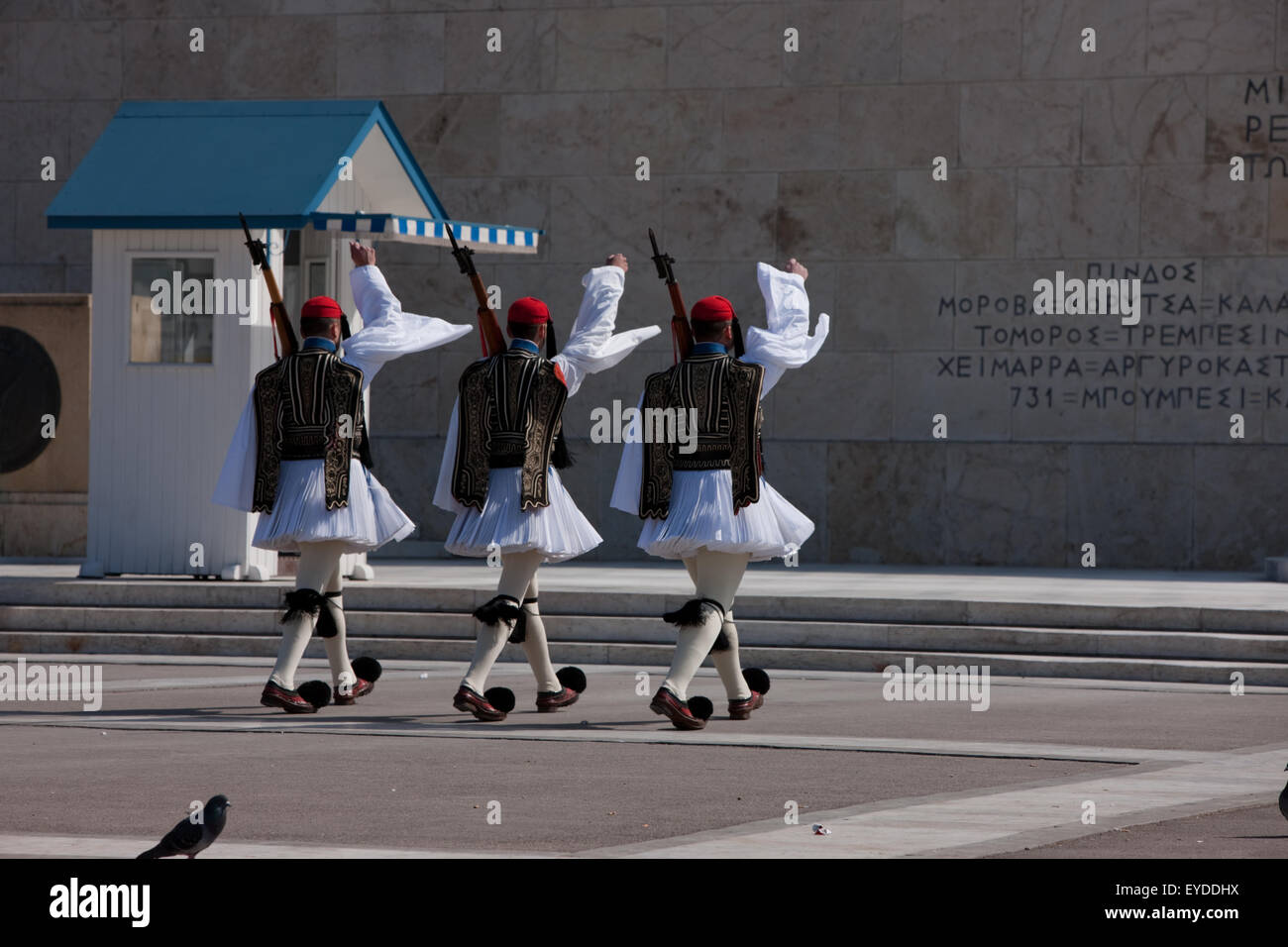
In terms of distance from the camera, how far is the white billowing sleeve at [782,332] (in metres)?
11.1

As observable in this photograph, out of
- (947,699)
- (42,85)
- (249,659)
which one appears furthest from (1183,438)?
(42,85)

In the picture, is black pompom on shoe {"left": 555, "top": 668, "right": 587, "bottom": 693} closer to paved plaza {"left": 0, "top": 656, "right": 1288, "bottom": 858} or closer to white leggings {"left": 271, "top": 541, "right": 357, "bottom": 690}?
paved plaza {"left": 0, "top": 656, "right": 1288, "bottom": 858}

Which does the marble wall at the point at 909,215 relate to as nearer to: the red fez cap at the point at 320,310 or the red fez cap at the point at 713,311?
the red fez cap at the point at 320,310

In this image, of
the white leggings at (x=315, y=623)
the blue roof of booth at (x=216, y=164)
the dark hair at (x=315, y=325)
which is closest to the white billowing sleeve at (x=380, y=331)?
the dark hair at (x=315, y=325)

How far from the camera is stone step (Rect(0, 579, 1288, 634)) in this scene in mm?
14523

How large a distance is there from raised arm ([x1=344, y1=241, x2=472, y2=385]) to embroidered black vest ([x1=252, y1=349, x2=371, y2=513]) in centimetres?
23

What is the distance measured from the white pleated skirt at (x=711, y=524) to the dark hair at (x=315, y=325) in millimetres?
2232

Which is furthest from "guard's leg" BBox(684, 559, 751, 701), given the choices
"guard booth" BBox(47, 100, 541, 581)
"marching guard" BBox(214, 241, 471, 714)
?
"guard booth" BBox(47, 100, 541, 581)

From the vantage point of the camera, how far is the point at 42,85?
22.3 metres

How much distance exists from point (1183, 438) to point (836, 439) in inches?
128

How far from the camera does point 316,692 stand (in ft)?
37.4

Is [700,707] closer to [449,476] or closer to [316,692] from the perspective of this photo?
[449,476]

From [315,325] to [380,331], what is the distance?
1.25 ft
